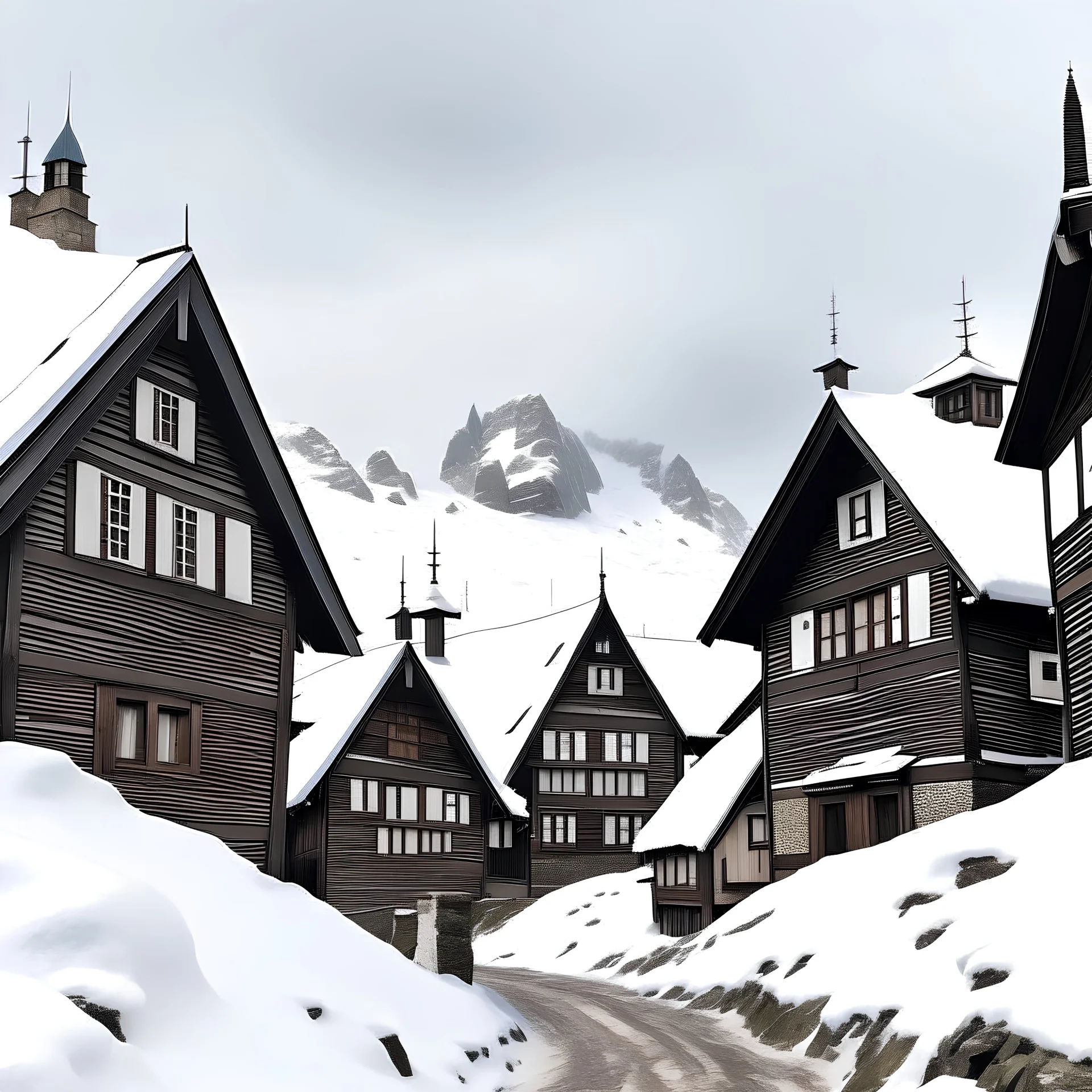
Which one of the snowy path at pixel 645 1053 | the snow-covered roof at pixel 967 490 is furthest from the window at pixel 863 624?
the snowy path at pixel 645 1053

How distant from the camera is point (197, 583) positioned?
23609 millimetres

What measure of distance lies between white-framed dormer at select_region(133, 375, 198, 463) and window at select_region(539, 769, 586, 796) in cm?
3706

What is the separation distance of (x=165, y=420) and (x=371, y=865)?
23.5 metres

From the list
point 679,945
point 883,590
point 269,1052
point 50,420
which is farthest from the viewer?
point 679,945

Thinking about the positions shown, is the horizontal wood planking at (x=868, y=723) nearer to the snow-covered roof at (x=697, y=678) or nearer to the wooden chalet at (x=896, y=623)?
the wooden chalet at (x=896, y=623)

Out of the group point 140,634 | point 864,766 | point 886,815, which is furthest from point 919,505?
point 140,634

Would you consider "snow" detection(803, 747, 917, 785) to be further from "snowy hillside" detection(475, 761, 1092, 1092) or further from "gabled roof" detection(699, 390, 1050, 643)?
"gabled roof" detection(699, 390, 1050, 643)

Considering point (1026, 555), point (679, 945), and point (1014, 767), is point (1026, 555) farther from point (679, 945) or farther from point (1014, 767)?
point (679, 945)

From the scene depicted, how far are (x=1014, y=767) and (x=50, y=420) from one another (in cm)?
2092

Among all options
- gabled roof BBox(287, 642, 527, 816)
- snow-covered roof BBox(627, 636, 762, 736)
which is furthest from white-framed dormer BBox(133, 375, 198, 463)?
snow-covered roof BBox(627, 636, 762, 736)

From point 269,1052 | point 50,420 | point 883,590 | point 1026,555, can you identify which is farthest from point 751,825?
point 269,1052

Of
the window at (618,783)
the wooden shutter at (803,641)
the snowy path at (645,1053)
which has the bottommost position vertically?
the snowy path at (645,1053)

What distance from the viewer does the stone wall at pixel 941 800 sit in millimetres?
27422

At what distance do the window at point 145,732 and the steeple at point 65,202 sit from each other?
56.4ft
